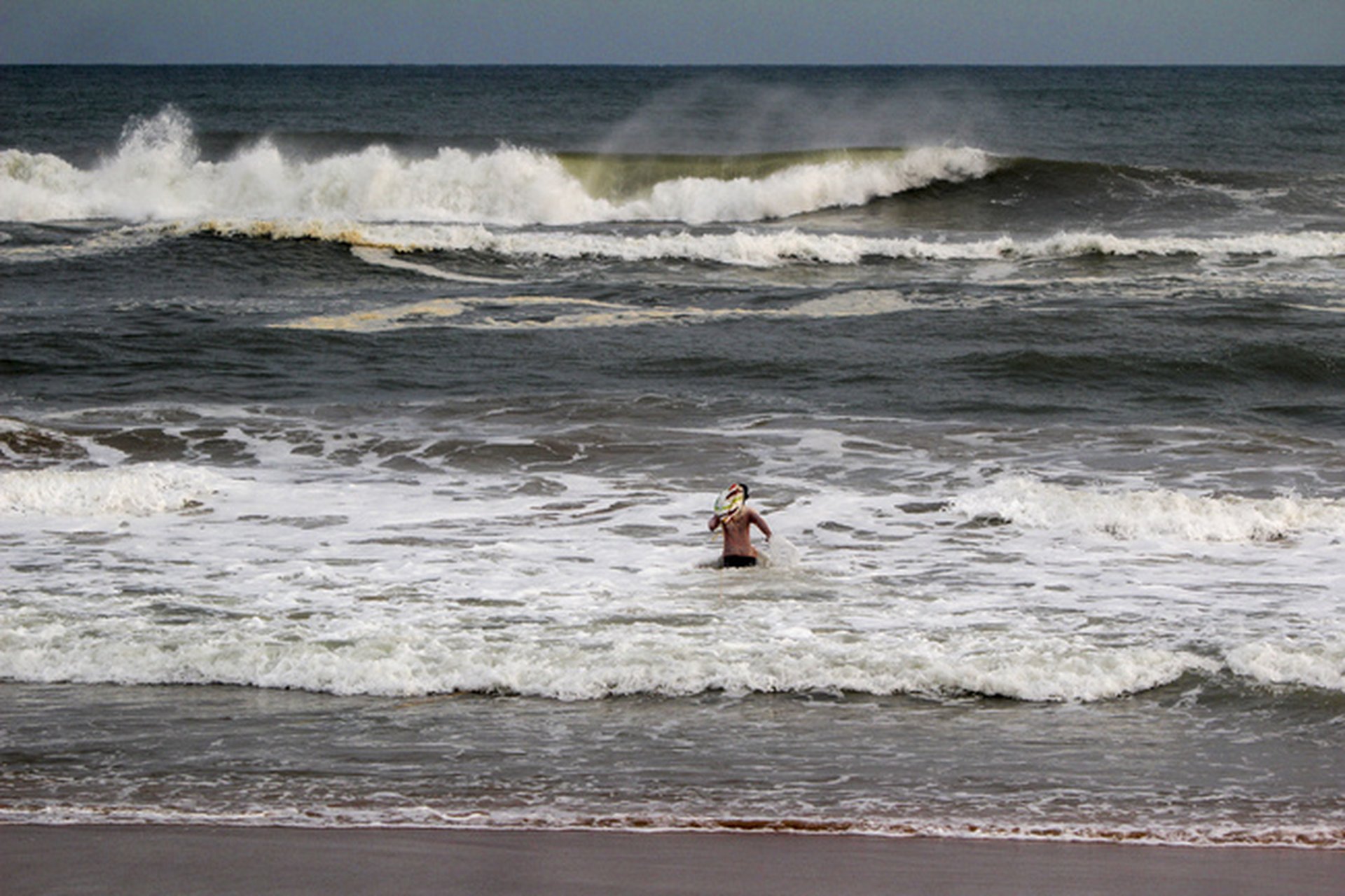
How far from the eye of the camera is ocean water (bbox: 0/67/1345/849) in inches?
239

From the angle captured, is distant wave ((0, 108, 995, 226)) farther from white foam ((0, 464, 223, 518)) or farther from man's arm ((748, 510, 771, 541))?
man's arm ((748, 510, 771, 541))

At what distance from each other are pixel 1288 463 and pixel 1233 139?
41.3 metres

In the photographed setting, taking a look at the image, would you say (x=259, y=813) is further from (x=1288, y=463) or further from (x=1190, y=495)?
(x=1288, y=463)

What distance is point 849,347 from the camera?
694 inches

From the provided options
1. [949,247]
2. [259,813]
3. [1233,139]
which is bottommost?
[259,813]

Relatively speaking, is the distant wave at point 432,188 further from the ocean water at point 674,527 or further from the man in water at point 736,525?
the man in water at point 736,525

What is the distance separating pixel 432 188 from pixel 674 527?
78.1ft

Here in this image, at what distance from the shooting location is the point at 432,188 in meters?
32.6

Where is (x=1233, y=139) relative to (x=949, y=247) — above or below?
above

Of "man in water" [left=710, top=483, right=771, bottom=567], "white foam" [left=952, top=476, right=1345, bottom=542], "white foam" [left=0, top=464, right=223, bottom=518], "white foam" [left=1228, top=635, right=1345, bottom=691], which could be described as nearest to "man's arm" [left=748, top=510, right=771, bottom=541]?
"man in water" [left=710, top=483, right=771, bottom=567]

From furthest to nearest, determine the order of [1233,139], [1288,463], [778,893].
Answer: [1233,139] < [1288,463] < [778,893]

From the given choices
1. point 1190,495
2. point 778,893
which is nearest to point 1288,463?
point 1190,495

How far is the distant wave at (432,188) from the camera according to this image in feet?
104

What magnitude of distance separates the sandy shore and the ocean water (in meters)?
0.15
